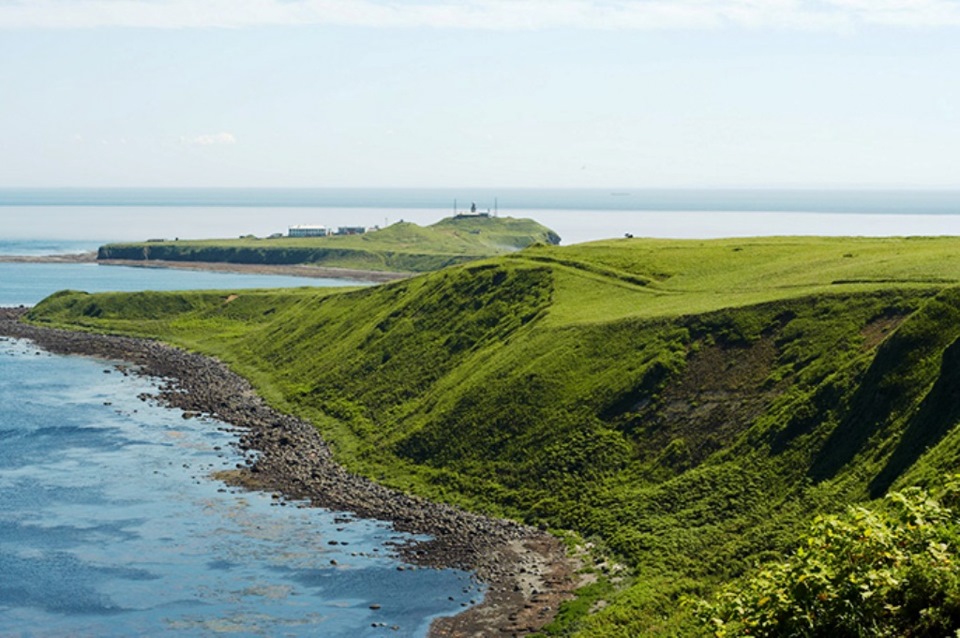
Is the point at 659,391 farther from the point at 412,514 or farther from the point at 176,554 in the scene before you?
the point at 176,554

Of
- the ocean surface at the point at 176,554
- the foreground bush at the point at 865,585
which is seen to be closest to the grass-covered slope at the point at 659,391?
the ocean surface at the point at 176,554

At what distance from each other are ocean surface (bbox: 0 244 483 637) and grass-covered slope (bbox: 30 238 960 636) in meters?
9.83

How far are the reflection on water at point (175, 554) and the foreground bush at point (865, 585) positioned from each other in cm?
3009

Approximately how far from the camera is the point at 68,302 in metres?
180

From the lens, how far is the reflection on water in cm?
5306

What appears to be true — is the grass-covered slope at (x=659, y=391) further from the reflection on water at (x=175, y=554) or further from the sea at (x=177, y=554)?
the reflection on water at (x=175, y=554)

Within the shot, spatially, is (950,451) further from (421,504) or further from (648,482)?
(421,504)

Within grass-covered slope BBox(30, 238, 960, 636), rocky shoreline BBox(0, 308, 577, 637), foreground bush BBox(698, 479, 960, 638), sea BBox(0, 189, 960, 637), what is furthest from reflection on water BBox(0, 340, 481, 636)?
foreground bush BBox(698, 479, 960, 638)

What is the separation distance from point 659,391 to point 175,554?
3664 centimetres

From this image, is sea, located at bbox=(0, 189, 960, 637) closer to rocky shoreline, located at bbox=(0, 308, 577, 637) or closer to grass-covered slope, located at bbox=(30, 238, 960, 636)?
rocky shoreline, located at bbox=(0, 308, 577, 637)

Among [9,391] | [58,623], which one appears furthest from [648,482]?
[9,391]

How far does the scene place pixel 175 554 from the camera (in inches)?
2454

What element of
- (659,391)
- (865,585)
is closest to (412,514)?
(659,391)

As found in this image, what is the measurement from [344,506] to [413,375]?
31.9m
